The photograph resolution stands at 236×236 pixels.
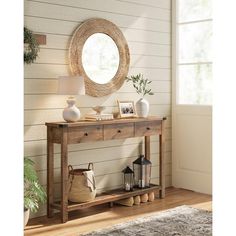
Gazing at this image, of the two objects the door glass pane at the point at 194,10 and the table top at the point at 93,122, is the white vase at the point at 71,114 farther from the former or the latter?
the door glass pane at the point at 194,10

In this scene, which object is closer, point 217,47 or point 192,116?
point 217,47

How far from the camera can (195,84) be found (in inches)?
193

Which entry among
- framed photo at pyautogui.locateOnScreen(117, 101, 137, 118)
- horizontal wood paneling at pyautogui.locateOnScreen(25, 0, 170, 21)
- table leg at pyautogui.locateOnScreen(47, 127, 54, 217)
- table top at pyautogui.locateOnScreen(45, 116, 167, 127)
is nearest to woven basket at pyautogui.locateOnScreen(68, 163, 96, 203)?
table leg at pyautogui.locateOnScreen(47, 127, 54, 217)

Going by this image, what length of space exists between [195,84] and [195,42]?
48 centimetres

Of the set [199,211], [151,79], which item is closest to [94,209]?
[199,211]

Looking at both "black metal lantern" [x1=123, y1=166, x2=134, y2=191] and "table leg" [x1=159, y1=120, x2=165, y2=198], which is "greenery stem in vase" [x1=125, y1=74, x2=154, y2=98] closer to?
"table leg" [x1=159, y1=120, x2=165, y2=198]

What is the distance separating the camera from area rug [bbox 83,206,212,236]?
3.33 m

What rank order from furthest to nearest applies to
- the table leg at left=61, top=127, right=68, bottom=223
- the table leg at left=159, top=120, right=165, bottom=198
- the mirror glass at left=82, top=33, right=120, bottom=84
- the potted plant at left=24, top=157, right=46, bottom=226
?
1. the table leg at left=159, top=120, right=165, bottom=198
2. the mirror glass at left=82, top=33, right=120, bottom=84
3. the table leg at left=61, top=127, right=68, bottom=223
4. the potted plant at left=24, top=157, right=46, bottom=226

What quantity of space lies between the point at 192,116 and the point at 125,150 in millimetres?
896

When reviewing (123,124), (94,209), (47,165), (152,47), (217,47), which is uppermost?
(152,47)

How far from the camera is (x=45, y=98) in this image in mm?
3922

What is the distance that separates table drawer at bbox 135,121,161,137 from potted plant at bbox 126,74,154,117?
13 cm

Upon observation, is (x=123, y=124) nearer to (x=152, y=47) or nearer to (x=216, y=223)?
(x=152, y=47)

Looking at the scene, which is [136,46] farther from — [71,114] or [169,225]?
[169,225]
